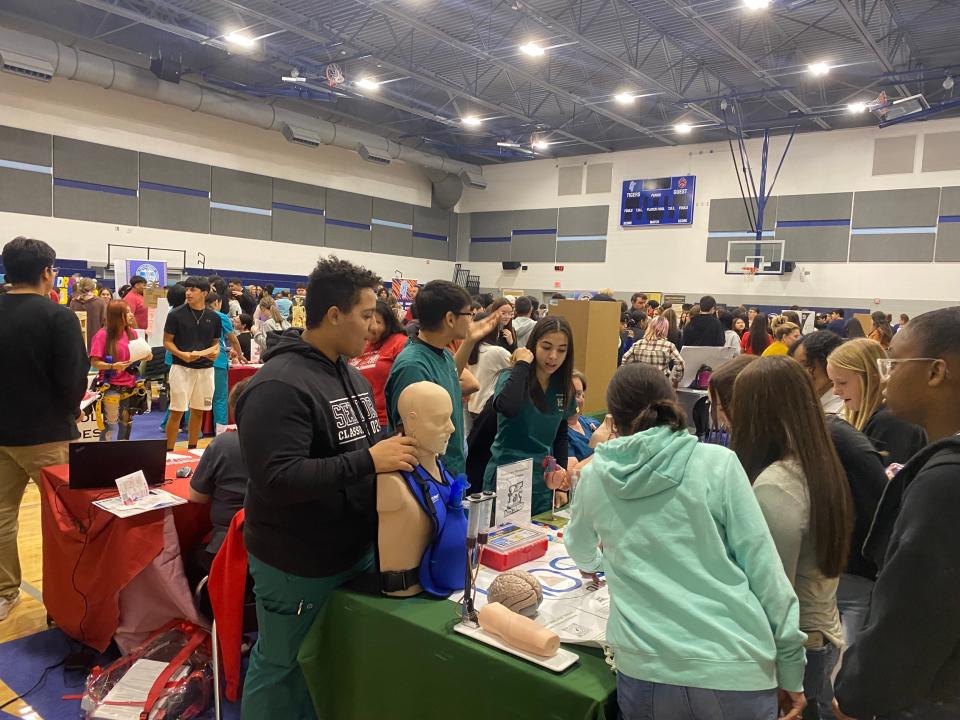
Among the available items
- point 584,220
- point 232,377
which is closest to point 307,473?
point 232,377

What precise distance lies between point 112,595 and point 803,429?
8.46 ft

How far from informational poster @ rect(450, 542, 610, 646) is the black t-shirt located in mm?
4274

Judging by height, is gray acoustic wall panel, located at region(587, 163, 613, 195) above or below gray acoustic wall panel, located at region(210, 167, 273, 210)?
above

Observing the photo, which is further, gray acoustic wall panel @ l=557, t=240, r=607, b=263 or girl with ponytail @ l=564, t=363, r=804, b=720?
gray acoustic wall panel @ l=557, t=240, r=607, b=263

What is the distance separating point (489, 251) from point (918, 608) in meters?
18.3

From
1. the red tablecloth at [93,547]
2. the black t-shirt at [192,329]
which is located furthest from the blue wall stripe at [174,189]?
the red tablecloth at [93,547]

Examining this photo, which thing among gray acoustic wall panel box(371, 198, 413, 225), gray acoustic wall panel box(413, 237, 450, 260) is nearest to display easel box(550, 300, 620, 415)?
gray acoustic wall panel box(371, 198, 413, 225)

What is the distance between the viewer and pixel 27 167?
11.3m

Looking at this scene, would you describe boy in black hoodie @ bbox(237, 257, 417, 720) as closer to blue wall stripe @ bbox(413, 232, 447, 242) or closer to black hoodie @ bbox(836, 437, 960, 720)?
black hoodie @ bbox(836, 437, 960, 720)

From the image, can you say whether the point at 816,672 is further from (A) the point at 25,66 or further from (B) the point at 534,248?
(B) the point at 534,248

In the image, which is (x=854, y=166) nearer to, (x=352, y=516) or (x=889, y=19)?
(x=889, y=19)

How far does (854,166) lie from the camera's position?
1327 centimetres

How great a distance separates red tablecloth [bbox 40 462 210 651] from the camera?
2588mm

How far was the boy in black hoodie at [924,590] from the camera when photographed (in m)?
1.04
